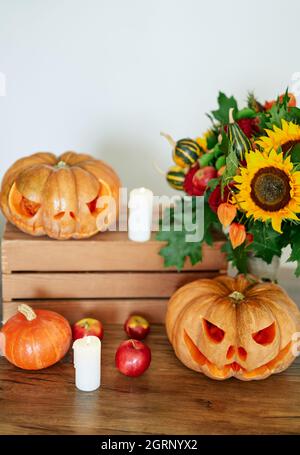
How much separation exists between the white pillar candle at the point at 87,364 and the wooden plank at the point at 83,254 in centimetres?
19

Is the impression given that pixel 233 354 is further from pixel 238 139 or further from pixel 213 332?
pixel 238 139

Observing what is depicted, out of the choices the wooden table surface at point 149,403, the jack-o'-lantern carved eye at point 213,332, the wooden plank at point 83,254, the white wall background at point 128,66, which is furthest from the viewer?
the white wall background at point 128,66

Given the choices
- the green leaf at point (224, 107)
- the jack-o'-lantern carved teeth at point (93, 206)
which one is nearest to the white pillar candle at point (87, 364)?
the jack-o'-lantern carved teeth at point (93, 206)

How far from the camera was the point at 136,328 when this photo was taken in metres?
1.17

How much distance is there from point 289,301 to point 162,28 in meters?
0.72

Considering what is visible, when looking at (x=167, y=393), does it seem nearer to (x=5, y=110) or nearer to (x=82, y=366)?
(x=82, y=366)

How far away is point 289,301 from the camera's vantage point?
3.57 ft

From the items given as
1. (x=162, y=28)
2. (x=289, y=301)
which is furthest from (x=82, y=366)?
(x=162, y=28)

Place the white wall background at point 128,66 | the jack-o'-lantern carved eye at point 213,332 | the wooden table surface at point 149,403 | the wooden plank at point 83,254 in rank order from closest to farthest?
1. the wooden table surface at point 149,403
2. the jack-o'-lantern carved eye at point 213,332
3. the wooden plank at point 83,254
4. the white wall background at point 128,66

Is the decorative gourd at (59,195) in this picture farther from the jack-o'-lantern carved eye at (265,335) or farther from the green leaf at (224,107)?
the jack-o'-lantern carved eye at (265,335)

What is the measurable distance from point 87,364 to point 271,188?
1.35ft

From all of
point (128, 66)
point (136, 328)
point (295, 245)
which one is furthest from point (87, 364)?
point (128, 66)

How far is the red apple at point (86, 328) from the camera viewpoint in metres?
1.13

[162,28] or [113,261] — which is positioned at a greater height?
[162,28]
